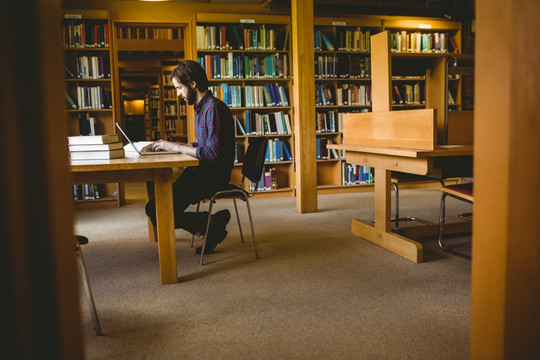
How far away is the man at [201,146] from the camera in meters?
2.84

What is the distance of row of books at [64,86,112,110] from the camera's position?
5352 mm

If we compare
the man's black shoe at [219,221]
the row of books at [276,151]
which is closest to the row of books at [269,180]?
the row of books at [276,151]

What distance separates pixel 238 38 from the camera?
18.7 feet

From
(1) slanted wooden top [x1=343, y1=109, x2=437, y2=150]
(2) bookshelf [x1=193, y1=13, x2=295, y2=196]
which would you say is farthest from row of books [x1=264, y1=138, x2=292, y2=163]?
(1) slanted wooden top [x1=343, y1=109, x2=437, y2=150]

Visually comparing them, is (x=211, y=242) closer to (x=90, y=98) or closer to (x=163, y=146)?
(x=163, y=146)

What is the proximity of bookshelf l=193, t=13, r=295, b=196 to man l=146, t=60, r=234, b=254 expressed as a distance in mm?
2702

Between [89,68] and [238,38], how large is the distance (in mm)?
1867

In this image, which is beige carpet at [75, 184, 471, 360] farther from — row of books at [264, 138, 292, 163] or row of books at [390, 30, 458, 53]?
row of books at [390, 30, 458, 53]

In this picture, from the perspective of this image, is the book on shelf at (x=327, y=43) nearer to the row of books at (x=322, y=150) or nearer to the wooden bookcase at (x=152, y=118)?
the row of books at (x=322, y=150)
